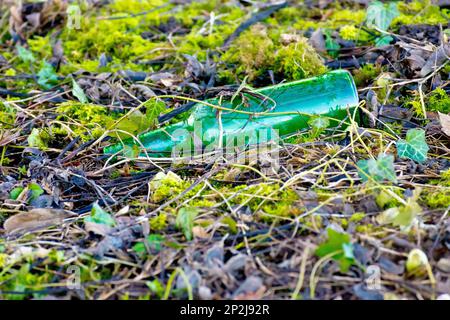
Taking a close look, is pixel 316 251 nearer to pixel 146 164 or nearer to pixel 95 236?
pixel 95 236

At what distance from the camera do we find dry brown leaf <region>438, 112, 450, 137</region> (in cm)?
248

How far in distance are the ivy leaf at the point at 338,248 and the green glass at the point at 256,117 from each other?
76 cm

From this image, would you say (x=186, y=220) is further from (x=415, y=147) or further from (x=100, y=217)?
(x=415, y=147)

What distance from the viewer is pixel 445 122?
2508mm

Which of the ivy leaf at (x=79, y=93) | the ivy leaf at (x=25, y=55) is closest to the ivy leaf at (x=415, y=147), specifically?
the ivy leaf at (x=79, y=93)

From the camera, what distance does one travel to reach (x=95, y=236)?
2.03 m

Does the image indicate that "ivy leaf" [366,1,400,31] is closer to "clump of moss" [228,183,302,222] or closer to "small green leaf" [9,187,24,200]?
"clump of moss" [228,183,302,222]

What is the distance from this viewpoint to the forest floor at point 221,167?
1832 millimetres

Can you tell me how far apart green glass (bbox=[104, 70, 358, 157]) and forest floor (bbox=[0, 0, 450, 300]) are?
0.06m

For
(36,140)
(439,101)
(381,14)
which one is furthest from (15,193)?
(381,14)

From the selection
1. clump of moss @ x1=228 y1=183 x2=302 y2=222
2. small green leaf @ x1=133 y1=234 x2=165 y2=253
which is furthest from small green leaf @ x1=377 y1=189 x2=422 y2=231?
small green leaf @ x1=133 y1=234 x2=165 y2=253

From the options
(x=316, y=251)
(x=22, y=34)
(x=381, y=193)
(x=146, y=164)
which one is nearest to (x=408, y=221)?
(x=381, y=193)

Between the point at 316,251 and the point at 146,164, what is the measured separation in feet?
3.11

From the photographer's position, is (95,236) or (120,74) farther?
(120,74)
